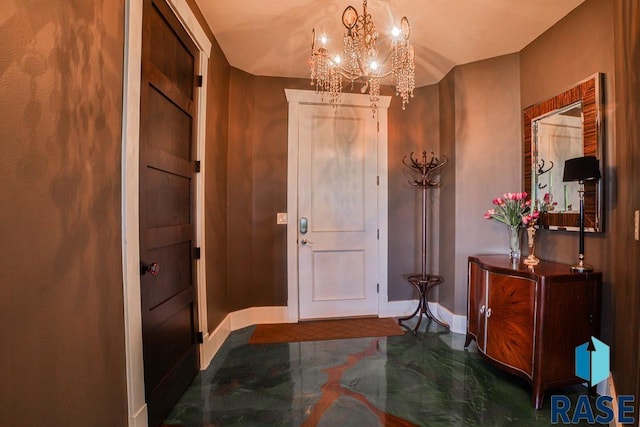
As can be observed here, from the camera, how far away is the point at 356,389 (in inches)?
72.0

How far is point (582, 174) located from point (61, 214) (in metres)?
2.58

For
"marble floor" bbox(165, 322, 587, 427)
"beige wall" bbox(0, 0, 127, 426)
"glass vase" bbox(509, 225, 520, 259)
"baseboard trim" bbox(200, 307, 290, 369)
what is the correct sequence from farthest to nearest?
"baseboard trim" bbox(200, 307, 290, 369), "glass vase" bbox(509, 225, 520, 259), "marble floor" bbox(165, 322, 587, 427), "beige wall" bbox(0, 0, 127, 426)

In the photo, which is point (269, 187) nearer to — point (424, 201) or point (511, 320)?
point (424, 201)

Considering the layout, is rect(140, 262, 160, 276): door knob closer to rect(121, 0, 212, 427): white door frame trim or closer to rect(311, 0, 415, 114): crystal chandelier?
rect(121, 0, 212, 427): white door frame trim

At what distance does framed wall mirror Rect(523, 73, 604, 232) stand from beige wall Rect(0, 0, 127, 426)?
2735mm

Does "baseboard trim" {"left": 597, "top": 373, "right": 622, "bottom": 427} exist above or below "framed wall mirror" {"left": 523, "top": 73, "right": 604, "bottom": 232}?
below

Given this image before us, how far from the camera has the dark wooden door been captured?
1.43m

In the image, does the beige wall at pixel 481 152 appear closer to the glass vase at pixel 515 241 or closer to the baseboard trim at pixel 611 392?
the glass vase at pixel 515 241

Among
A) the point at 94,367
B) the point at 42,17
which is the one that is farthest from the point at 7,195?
the point at 94,367

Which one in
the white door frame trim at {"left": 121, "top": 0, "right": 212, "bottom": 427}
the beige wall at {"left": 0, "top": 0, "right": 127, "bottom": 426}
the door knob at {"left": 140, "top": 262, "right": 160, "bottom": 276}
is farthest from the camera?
the door knob at {"left": 140, "top": 262, "right": 160, "bottom": 276}

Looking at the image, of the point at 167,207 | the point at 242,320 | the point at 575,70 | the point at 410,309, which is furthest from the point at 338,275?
the point at 575,70

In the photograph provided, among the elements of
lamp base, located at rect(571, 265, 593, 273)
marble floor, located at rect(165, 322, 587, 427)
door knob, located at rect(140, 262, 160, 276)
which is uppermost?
door knob, located at rect(140, 262, 160, 276)

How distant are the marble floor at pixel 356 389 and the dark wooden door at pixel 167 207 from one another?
28cm

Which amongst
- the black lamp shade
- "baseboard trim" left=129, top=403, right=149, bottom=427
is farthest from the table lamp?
"baseboard trim" left=129, top=403, right=149, bottom=427
